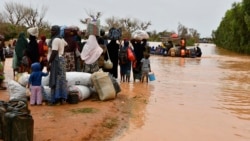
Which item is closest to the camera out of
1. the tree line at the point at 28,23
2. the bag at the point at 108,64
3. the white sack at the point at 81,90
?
the white sack at the point at 81,90

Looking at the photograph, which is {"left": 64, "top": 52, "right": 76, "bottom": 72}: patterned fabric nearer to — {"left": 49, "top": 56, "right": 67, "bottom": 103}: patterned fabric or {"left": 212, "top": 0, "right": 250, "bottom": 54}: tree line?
{"left": 49, "top": 56, "right": 67, "bottom": 103}: patterned fabric

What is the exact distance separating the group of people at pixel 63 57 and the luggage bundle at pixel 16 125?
7.98 ft

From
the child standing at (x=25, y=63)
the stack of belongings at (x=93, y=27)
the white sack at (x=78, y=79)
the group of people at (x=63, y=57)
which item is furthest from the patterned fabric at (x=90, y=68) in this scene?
the child standing at (x=25, y=63)

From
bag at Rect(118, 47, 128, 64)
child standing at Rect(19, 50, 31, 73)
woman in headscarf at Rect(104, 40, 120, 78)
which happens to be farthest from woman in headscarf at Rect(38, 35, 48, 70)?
bag at Rect(118, 47, 128, 64)

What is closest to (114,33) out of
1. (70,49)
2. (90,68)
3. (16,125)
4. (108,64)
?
(108,64)

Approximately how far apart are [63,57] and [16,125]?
3087 millimetres

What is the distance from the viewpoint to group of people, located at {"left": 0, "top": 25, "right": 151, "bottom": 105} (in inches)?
302

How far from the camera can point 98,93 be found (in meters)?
8.48

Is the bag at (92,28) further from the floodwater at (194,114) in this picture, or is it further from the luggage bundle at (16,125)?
the luggage bundle at (16,125)

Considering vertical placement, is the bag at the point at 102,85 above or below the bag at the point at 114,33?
below

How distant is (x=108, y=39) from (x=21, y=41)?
2457 mm

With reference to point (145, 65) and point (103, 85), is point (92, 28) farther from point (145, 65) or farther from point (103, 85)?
point (145, 65)

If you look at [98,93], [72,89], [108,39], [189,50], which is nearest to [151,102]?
[98,93]

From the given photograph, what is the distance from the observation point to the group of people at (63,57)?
7660mm
